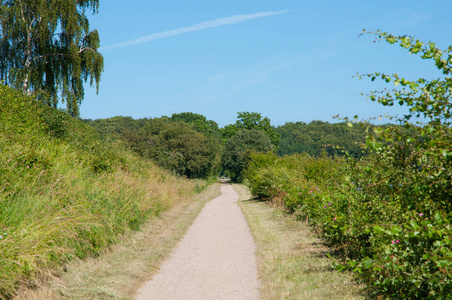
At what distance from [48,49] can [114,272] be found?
60.6 ft

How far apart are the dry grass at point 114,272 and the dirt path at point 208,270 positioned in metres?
0.26

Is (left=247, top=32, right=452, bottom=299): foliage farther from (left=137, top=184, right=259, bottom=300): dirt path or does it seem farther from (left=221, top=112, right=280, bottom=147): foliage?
(left=221, top=112, right=280, bottom=147): foliage

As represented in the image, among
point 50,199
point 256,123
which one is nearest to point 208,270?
point 50,199

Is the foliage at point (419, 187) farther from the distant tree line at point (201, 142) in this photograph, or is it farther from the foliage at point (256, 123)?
the foliage at point (256, 123)

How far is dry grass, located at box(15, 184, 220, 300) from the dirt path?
26 centimetres

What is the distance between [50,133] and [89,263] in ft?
26.1

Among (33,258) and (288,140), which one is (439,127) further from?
(288,140)

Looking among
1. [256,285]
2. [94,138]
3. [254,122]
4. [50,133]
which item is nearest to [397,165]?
[256,285]

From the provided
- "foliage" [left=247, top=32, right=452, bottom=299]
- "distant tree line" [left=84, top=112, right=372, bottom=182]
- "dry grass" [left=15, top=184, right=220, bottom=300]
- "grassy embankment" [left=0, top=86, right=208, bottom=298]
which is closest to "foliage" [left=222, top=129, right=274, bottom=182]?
"distant tree line" [left=84, top=112, right=372, bottom=182]

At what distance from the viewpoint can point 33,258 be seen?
533 cm

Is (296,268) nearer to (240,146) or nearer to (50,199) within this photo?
(50,199)

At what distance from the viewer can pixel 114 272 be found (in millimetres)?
6688

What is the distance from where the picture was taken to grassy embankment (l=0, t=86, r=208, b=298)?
217 inches

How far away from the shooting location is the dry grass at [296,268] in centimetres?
571
